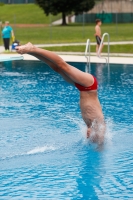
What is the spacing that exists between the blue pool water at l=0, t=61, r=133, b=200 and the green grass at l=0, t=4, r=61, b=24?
5256cm

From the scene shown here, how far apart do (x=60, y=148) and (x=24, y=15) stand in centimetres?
6542

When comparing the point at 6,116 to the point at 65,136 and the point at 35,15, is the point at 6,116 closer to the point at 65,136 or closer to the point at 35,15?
the point at 65,136

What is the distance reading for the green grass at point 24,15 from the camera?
230 ft

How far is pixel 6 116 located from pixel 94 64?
10.9 metres

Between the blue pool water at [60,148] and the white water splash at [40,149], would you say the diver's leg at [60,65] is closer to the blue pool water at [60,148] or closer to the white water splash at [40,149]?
the blue pool water at [60,148]

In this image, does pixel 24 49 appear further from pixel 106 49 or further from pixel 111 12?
pixel 111 12

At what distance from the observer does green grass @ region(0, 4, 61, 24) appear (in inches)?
2766

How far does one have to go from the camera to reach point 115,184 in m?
7.95

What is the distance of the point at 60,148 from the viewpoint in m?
9.72

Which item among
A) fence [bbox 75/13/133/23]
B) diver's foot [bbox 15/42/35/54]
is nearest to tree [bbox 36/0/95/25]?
fence [bbox 75/13/133/23]

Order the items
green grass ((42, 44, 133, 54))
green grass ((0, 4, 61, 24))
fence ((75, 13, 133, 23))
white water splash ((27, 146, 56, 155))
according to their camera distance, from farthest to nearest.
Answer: green grass ((0, 4, 61, 24)) < fence ((75, 13, 133, 23)) < green grass ((42, 44, 133, 54)) < white water splash ((27, 146, 56, 155))

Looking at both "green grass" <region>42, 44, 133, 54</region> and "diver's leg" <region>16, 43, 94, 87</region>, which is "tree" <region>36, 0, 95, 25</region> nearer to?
"green grass" <region>42, 44, 133, 54</region>

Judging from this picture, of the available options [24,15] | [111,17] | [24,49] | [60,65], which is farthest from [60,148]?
[24,15]

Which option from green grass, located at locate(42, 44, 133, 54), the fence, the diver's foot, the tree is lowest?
green grass, located at locate(42, 44, 133, 54)
